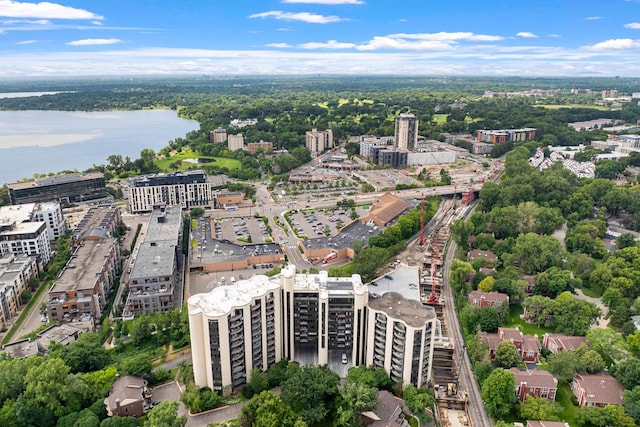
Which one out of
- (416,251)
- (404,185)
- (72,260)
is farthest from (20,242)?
Answer: (404,185)

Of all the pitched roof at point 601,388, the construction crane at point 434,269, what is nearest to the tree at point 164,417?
the construction crane at point 434,269

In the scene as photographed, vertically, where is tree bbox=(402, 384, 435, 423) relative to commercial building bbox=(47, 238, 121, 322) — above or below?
below

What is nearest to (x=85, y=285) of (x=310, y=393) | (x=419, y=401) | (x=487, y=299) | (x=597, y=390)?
(x=310, y=393)

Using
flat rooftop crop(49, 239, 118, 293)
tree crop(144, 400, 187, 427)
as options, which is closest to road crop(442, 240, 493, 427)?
tree crop(144, 400, 187, 427)

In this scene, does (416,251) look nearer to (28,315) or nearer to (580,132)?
(28,315)

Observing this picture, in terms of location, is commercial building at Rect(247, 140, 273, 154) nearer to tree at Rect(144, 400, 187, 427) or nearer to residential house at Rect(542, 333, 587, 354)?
residential house at Rect(542, 333, 587, 354)
